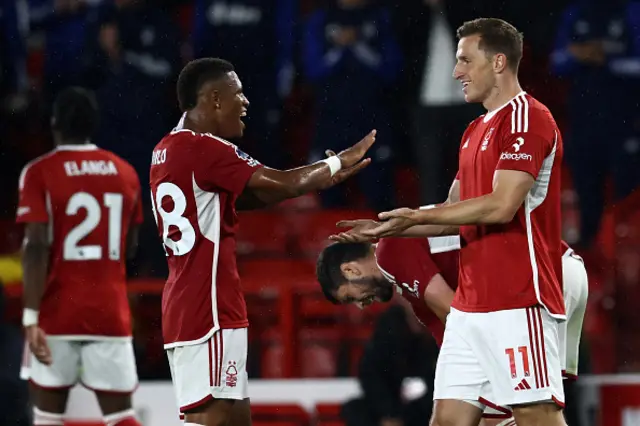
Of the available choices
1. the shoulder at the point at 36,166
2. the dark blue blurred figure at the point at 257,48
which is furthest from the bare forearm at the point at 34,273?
the dark blue blurred figure at the point at 257,48

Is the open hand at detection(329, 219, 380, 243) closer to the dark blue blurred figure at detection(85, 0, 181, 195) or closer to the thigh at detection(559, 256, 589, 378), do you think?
the thigh at detection(559, 256, 589, 378)

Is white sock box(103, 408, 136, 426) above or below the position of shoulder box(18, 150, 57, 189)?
below

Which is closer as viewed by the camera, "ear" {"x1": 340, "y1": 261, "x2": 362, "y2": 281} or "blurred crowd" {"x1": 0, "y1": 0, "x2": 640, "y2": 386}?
"ear" {"x1": 340, "y1": 261, "x2": 362, "y2": 281}

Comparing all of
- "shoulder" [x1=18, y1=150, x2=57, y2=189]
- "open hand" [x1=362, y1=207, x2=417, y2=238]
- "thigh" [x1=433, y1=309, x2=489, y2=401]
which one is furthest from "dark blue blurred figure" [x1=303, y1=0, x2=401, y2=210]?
"open hand" [x1=362, y1=207, x2=417, y2=238]

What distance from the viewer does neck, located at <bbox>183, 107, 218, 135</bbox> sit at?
569cm

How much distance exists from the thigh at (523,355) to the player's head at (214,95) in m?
1.46

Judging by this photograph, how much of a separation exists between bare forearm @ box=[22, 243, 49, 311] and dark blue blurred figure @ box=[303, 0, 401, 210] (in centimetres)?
328

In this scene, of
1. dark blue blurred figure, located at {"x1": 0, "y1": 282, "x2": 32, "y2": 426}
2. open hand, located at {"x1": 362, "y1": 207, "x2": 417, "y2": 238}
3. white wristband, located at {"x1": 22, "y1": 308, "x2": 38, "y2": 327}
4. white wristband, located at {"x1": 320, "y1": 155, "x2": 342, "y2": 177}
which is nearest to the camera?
open hand, located at {"x1": 362, "y1": 207, "x2": 417, "y2": 238}

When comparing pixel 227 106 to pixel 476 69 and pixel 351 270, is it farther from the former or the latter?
pixel 476 69

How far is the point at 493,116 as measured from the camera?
519 cm

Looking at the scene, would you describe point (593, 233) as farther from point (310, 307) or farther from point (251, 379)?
point (251, 379)

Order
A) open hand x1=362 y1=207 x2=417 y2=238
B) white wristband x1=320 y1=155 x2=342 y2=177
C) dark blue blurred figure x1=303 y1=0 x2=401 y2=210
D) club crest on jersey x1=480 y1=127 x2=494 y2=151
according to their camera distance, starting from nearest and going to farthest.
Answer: open hand x1=362 y1=207 x2=417 y2=238, club crest on jersey x1=480 y1=127 x2=494 y2=151, white wristband x1=320 y1=155 x2=342 y2=177, dark blue blurred figure x1=303 y1=0 x2=401 y2=210

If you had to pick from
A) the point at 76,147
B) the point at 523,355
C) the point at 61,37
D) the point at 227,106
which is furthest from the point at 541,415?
the point at 61,37

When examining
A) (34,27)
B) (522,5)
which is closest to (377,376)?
(522,5)
